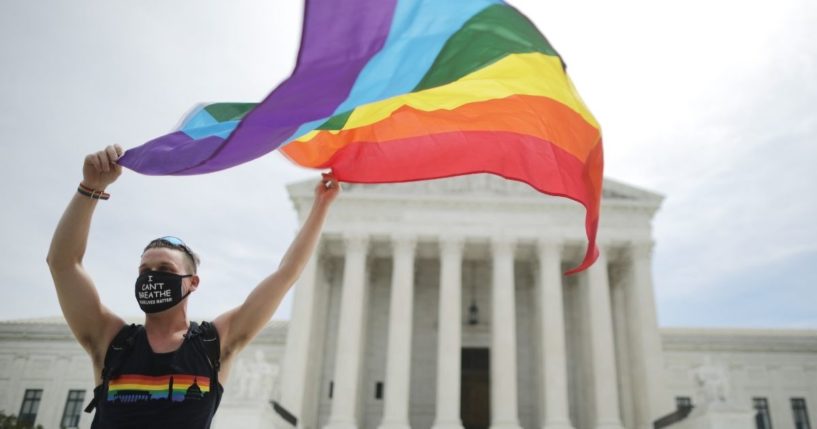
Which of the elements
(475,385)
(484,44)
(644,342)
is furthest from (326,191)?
(475,385)

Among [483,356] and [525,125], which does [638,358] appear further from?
[525,125]

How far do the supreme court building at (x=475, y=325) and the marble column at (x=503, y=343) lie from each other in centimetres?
7

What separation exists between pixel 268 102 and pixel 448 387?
31082 mm

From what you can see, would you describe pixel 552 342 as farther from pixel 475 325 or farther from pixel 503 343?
pixel 475 325

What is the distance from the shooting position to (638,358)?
36.1m

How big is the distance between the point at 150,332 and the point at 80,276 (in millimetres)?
440

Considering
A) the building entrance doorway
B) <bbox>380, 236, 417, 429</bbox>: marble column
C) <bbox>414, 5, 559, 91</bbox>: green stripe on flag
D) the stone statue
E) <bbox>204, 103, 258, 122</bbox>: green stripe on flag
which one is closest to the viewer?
<bbox>204, 103, 258, 122</bbox>: green stripe on flag

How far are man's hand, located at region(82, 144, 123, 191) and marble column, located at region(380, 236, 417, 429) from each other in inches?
1256

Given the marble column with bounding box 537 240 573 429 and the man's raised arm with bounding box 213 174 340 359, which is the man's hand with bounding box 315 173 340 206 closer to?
the man's raised arm with bounding box 213 174 340 359

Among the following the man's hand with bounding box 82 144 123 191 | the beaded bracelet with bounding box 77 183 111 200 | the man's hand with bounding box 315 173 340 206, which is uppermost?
the man's hand with bounding box 315 173 340 206

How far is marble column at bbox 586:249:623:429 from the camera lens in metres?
33.7

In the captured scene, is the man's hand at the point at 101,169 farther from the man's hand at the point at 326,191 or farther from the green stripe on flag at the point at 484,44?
the green stripe on flag at the point at 484,44

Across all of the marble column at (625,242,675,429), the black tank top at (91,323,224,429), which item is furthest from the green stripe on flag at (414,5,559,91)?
the marble column at (625,242,675,429)

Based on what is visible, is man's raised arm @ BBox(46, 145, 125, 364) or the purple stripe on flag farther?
the purple stripe on flag
